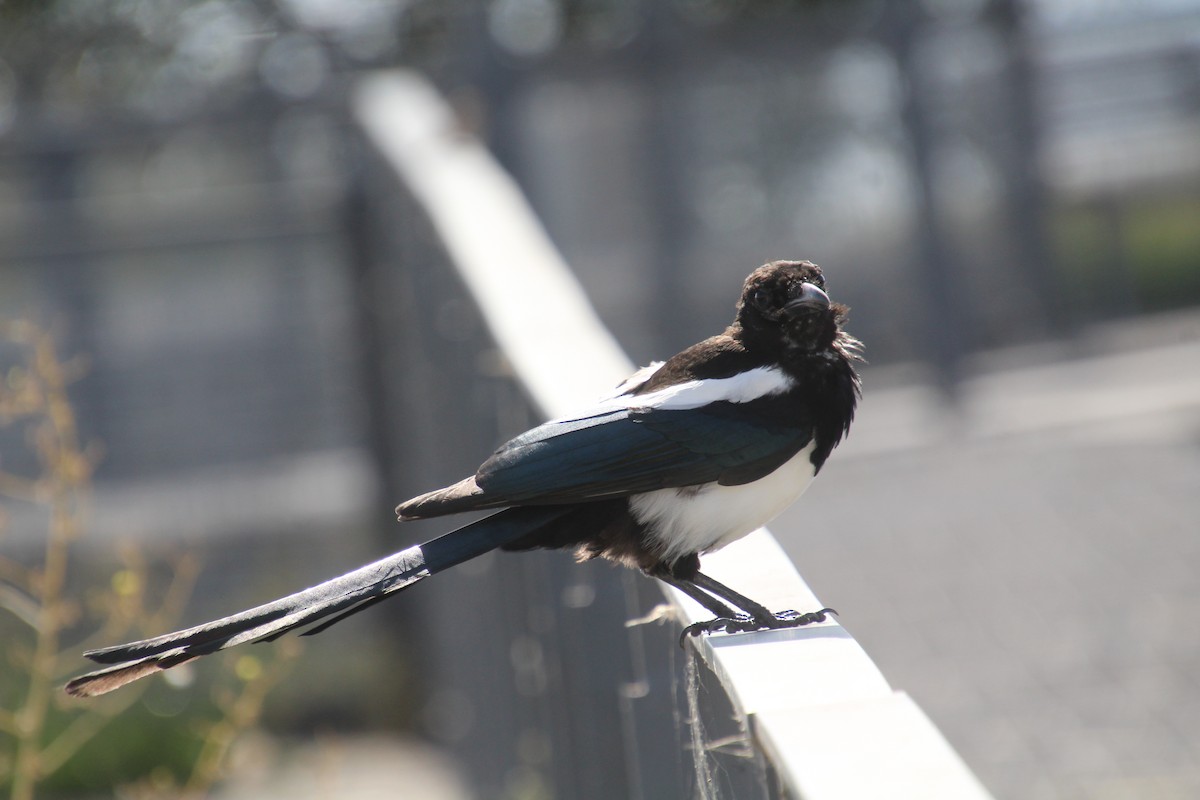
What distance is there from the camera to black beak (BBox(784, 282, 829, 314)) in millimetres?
2531

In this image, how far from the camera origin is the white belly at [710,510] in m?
2.44

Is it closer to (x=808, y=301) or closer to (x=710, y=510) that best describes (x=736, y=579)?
(x=710, y=510)

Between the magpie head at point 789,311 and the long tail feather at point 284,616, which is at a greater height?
the magpie head at point 789,311

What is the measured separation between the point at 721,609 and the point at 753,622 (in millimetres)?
182


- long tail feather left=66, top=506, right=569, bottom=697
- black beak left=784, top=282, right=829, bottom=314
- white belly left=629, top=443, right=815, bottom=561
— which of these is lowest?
long tail feather left=66, top=506, right=569, bottom=697

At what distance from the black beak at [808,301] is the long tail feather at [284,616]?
657 mm

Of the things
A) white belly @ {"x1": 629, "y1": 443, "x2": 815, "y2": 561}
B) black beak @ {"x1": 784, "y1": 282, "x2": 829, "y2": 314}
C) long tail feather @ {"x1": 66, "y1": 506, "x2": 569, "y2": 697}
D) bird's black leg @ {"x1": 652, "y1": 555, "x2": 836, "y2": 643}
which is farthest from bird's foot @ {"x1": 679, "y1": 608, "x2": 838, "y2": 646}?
black beak @ {"x1": 784, "y1": 282, "x2": 829, "y2": 314}

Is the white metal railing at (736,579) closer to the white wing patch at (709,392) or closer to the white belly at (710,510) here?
the white belly at (710,510)

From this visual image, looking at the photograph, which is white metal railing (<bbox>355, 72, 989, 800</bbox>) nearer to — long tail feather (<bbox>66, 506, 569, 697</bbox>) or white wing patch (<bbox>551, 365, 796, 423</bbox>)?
white wing patch (<bbox>551, 365, 796, 423</bbox>)

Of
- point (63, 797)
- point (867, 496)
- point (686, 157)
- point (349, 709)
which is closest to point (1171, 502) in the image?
point (867, 496)

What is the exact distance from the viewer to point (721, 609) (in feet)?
7.45

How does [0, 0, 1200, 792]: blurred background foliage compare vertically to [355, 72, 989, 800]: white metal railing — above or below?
above

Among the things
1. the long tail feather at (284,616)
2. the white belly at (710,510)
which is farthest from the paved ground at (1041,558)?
the long tail feather at (284,616)

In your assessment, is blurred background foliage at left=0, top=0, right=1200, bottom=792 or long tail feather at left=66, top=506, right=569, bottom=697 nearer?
long tail feather at left=66, top=506, right=569, bottom=697
